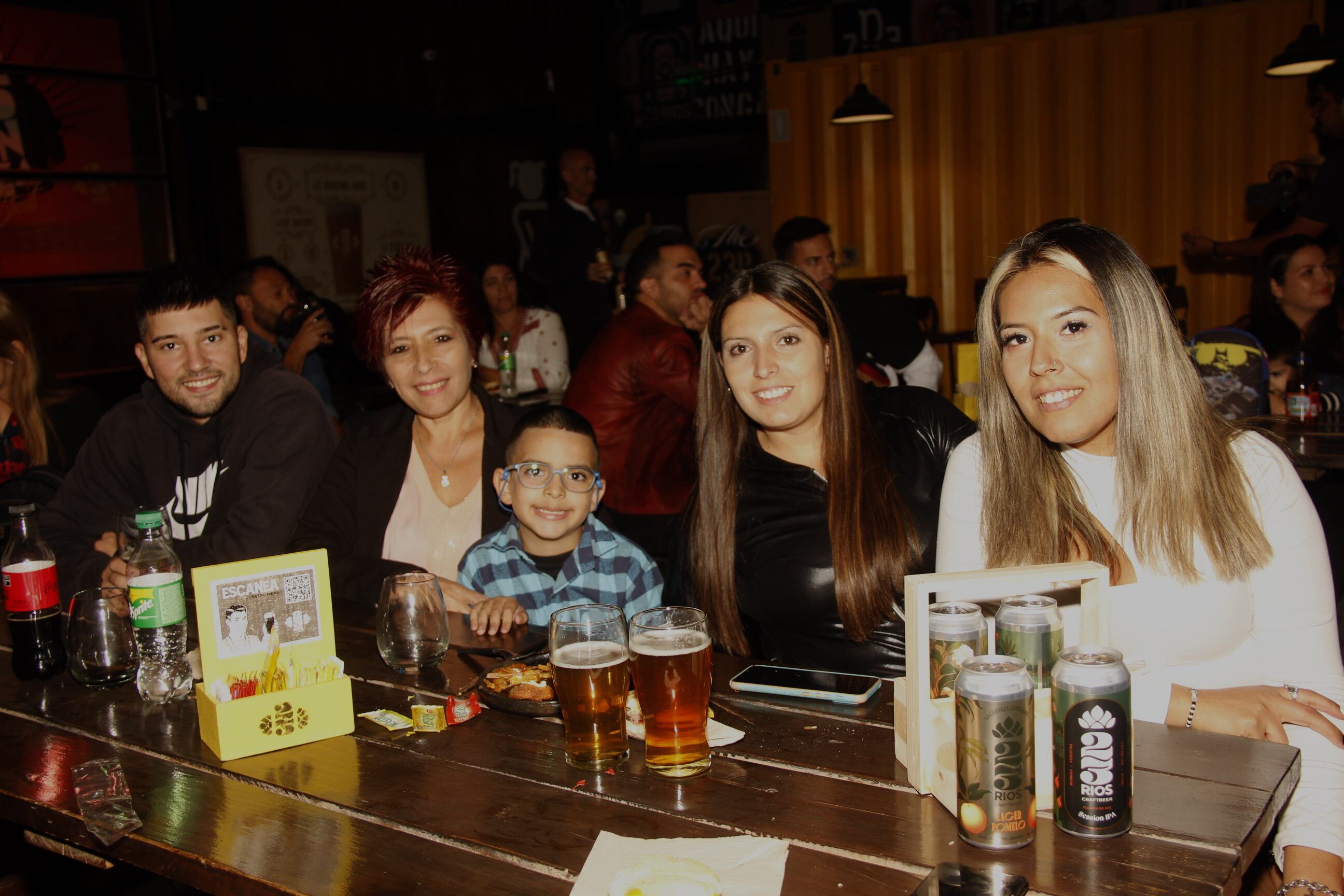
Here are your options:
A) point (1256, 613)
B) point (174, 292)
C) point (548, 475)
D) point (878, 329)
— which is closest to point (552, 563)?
point (548, 475)

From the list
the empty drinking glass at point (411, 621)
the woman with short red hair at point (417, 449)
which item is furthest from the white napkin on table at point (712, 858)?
the woman with short red hair at point (417, 449)

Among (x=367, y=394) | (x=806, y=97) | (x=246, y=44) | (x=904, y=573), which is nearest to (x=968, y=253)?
(x=806, y=97)

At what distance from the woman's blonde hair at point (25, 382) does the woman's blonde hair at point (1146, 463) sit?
11.2 feet

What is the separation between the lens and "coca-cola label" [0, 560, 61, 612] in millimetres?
1884

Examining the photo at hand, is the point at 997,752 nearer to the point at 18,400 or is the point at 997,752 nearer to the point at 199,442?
the point at 199,442

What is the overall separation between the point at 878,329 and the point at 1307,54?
3.53m

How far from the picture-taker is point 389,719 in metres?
1.63

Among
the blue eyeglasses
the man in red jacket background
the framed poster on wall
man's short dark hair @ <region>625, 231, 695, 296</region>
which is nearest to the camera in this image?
the blue eyeglasses

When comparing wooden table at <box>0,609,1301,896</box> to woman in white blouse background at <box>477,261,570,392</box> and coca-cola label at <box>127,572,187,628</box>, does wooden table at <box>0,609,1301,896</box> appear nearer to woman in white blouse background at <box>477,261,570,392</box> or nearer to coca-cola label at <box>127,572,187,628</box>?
coca-cola label at <box>127,572,187,628</box>

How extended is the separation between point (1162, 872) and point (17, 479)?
3.36 meters

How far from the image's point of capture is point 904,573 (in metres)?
2.09

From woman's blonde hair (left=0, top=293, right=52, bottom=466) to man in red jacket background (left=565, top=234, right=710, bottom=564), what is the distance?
1.94 m

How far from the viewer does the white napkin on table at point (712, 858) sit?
1.12 metres

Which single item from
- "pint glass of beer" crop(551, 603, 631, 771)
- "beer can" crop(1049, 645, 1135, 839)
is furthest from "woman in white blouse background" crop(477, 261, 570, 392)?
"beer can" crop(1049, 645, 1135, 839)
